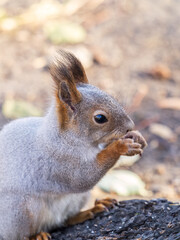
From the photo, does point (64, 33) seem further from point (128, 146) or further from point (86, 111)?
point (128, 146)

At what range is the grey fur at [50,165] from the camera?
7.67 ft

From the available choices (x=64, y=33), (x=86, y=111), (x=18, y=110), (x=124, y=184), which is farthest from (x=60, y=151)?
(x=64, y=33)

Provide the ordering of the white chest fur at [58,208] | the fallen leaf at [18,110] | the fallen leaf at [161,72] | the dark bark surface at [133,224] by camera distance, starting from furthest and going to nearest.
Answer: the fallen leaf at [161,72]
the fallen leaf at [18,110]
the white chest fur at [58,208]
the dark bark surface at [133,224]

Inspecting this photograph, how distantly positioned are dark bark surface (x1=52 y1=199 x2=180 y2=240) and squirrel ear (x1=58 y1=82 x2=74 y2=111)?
2.16 feet

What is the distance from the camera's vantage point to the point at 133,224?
240cm

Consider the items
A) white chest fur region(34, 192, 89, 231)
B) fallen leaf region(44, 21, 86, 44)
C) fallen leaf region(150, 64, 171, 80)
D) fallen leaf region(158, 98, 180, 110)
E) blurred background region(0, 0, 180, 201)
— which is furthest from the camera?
fallen leaf region(44, 21, 86, 44)

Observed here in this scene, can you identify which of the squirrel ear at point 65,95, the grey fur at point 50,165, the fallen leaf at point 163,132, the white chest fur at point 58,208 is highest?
the squirrel ear at point 65,95

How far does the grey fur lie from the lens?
2.34 meters

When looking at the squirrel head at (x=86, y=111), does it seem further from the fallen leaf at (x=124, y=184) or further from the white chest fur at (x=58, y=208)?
the fallen leaf at (x=124, y=184)

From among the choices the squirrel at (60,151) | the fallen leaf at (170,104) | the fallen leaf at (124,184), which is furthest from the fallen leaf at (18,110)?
the squirrel at (60,151)

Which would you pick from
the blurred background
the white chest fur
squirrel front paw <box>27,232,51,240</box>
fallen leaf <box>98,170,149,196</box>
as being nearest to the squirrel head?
the white chest fur

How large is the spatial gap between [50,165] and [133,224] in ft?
1.70

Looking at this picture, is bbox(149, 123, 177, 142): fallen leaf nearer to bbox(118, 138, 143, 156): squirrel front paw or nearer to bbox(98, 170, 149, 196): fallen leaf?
bbox(98, 170, 149, 196): fallen leaf

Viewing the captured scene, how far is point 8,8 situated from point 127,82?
87.8 inches
